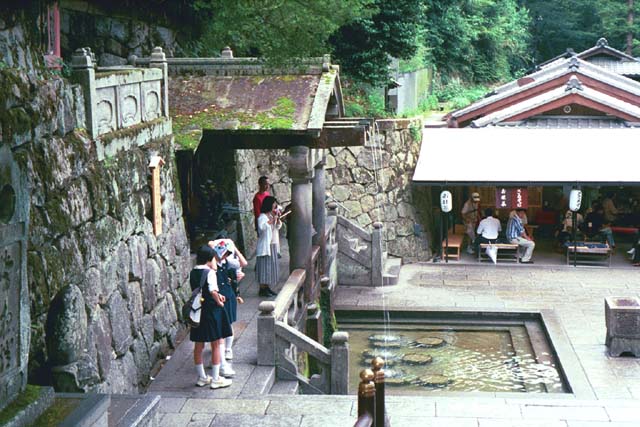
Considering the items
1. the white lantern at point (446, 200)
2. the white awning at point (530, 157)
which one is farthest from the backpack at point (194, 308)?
the white awning at point (530, 157)

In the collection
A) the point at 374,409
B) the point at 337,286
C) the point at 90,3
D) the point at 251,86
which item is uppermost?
the point at 90,3

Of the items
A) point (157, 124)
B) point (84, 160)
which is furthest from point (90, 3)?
point (84, 160)

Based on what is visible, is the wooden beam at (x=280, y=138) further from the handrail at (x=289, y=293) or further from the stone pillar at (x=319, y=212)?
the stone pillar at (x=319, y=212)

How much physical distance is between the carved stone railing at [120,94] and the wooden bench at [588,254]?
13.2m

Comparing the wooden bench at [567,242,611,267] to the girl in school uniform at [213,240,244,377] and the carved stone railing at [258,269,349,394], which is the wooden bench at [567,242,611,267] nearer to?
the carved stone railing at [258,269,349,394]

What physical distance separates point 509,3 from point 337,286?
107ft

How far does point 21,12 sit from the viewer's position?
8.48m

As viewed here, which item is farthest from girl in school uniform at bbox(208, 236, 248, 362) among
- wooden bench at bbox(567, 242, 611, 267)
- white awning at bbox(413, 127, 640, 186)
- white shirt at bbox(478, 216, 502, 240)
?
wooden bench at bbox(567, 242, 611, 267)

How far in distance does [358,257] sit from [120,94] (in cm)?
1102

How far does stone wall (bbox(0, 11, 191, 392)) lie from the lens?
8.93 m

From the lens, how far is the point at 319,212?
63.1ft

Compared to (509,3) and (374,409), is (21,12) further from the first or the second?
(509,3)

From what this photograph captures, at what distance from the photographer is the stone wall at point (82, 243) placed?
352 inches

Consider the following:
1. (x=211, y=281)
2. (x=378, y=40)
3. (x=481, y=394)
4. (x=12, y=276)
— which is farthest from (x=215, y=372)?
(x=378, y=40)
